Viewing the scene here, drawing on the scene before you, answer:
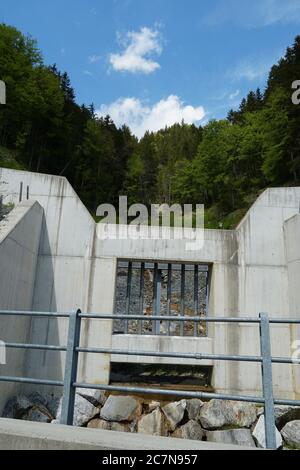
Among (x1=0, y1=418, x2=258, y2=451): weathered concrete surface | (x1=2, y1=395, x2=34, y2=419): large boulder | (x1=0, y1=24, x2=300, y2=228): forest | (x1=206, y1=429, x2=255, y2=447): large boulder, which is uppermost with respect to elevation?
(x1=0, y1=24, x2=300, y2=228): forest

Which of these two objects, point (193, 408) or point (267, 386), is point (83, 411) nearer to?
point (193, 408)

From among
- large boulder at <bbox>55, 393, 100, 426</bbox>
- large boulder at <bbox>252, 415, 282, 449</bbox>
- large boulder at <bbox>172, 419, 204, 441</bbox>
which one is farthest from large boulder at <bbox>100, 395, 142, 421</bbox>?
large boulder at <bbox>252, 415, 282, 449</bbox>

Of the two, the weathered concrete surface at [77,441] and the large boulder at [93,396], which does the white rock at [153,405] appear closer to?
the large boulder at [93,396]

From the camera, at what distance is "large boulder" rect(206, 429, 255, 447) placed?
5512 millimetres

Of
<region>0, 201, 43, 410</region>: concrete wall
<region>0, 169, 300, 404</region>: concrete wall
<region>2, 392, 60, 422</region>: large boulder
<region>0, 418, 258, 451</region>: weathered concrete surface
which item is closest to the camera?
<region>0, 418, 258, 451</region>: weathered concrete surface

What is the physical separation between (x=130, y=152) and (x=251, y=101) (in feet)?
47.3

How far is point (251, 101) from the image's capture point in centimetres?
3591

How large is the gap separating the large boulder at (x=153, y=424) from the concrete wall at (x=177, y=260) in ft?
3.50

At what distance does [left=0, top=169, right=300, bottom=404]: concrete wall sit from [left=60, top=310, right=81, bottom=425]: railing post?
4.06 meters

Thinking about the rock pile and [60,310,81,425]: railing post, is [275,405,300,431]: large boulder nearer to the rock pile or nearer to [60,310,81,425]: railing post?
the rock pile

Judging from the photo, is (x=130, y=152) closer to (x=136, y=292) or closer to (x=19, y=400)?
(x=136, y=292)

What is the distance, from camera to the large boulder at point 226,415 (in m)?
5.78

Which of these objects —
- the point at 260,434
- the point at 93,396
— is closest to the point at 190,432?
the point at 260,434

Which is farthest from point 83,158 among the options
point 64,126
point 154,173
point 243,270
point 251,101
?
point 243,270
